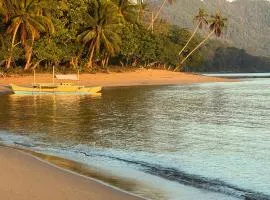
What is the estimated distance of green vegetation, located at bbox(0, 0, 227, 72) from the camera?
65.3 m

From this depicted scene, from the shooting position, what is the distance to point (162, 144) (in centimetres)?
1906

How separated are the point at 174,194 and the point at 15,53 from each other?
59915mm

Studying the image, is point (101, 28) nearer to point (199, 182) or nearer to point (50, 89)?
point (50, 89)

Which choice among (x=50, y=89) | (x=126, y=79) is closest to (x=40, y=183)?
(x=50, y=89)

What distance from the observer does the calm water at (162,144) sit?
1242 cm

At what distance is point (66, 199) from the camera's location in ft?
31.9

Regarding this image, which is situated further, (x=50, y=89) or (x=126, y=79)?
(x=126, y=79)

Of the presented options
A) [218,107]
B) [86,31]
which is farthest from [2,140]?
[86,31]

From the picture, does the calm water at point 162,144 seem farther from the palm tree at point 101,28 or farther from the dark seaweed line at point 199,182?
the palm tree at point 101,28

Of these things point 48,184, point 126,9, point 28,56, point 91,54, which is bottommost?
point 48,184

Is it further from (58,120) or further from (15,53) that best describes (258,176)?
(15,53)

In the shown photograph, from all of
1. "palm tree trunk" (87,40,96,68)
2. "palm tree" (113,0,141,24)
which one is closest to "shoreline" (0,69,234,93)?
"palm tree trunk" (87,40,96,68)

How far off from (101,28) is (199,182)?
219ft

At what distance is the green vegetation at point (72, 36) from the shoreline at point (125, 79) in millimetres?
3861
